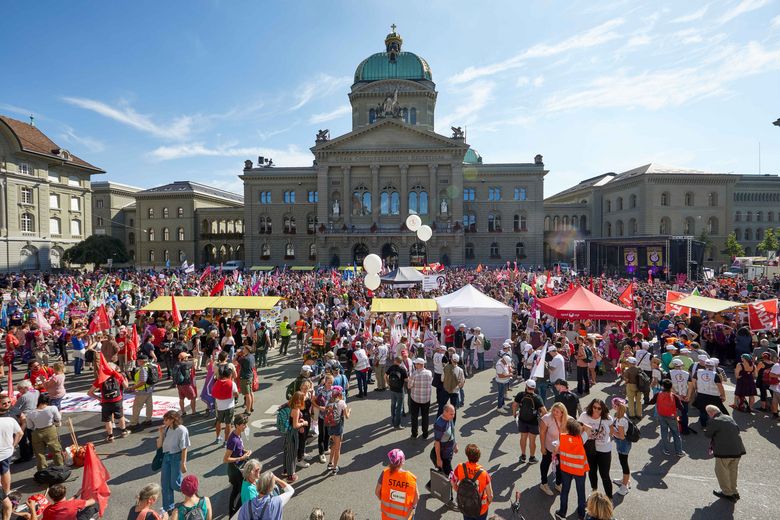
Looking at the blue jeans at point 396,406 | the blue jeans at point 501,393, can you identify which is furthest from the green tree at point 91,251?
the blue jeans at point 501,393

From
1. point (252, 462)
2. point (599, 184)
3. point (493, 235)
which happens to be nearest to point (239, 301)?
point (252, 462)

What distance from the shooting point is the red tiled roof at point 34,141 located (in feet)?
160

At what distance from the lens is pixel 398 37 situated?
220 ft

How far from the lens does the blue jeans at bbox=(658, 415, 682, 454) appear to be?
8.59 m

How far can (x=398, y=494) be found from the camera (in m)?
5.38

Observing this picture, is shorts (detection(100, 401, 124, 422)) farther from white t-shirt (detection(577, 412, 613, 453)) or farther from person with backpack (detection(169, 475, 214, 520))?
white t-shirt (detection(577, 412, 613, 453))

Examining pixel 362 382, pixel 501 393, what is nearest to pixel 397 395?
pixel 362 382

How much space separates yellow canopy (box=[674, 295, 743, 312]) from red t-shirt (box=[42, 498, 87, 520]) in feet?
66.7

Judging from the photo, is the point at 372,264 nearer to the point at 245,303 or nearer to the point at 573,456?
the point at 245,303

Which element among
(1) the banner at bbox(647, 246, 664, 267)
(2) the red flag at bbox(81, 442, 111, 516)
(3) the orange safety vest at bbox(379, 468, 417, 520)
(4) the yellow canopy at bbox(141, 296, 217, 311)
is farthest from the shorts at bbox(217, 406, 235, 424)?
(1) the banner at bbox(647, 246, 664, 267)

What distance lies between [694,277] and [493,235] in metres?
26.5

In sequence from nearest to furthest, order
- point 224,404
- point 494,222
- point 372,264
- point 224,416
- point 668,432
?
1. point 668,432
2. point 224,404
3. point 224,416
4. point 372,264
5. point 494,222

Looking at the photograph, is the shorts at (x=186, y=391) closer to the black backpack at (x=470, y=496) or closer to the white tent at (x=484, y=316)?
the black backpack at (x=470, y=496)

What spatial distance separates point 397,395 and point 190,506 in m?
5.79
